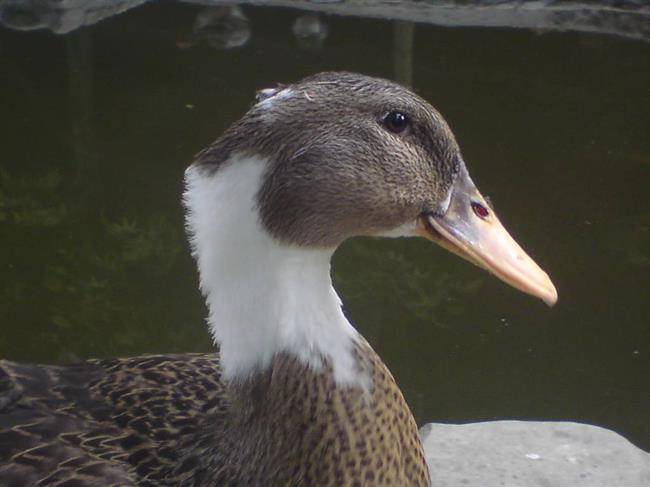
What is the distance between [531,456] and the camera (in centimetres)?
314

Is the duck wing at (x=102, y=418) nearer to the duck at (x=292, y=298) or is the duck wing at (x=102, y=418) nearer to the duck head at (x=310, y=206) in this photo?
the duck at (x=292, y=298)

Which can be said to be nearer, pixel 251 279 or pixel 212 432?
pixel 251 279

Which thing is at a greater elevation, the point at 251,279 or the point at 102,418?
the point at 251,279

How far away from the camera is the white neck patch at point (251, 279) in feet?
6.33

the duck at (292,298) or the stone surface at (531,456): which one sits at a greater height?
the duck at (292,298)

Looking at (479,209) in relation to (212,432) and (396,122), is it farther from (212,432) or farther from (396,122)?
(212,432)

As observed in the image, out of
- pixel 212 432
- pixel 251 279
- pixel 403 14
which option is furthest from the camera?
pixel 403 14

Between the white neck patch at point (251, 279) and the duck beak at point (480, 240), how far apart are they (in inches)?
9.2

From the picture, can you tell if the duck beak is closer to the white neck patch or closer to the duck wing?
the white neck patch

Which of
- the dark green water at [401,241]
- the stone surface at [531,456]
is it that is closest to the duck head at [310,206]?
the stone surface at [531,456]

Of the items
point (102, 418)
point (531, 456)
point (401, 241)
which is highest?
point (102, 418)

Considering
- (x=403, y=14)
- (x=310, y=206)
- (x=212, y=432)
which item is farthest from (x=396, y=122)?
(x=403, y=14)

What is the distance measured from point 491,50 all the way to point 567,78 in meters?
0.67

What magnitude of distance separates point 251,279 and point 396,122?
1.29 ft
